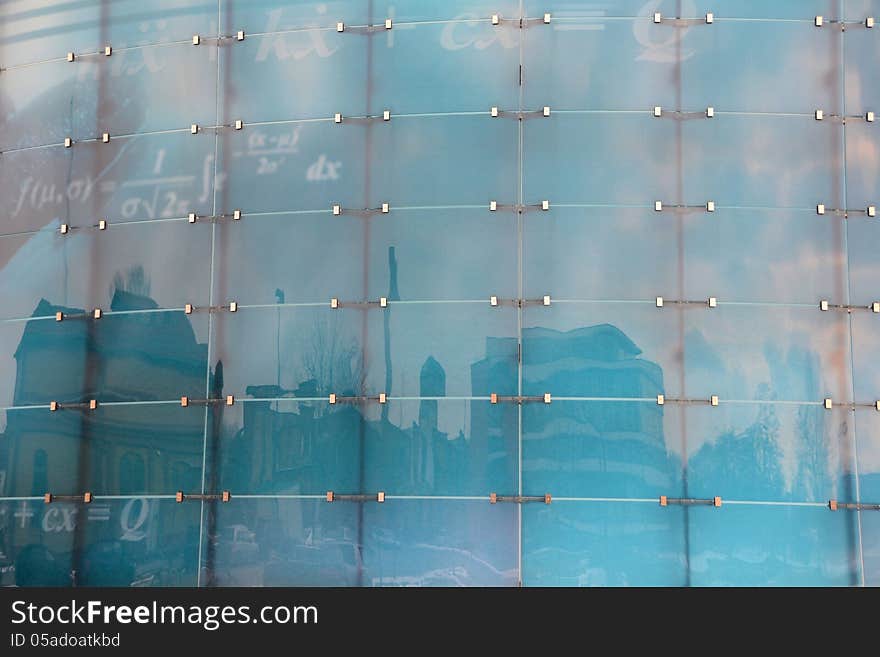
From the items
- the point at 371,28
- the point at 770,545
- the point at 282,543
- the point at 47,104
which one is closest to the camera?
the point at 770,545

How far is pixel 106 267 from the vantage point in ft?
55.7

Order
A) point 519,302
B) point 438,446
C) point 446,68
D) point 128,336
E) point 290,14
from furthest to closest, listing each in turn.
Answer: point 290,14 → point 128,336 → point 446,68 → point 519,302 → point 438,446

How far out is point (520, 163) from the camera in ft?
53.0

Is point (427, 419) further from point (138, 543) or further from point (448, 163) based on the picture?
point (138, 543)

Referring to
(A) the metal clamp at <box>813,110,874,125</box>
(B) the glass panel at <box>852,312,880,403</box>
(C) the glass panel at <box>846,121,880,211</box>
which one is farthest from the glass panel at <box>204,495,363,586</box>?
(A) the metal clamp at <box>813,110,874,125</box>

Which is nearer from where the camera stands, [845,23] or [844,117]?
[844,117]

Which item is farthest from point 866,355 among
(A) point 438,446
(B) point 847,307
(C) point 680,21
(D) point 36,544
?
(D) point 36,544

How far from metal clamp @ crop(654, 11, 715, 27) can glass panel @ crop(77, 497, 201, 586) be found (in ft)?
32.9

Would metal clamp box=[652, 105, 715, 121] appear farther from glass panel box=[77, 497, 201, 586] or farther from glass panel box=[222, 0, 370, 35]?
glass panel box=[77, 497, 201, 586]

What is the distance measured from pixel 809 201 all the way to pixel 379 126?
6.51m

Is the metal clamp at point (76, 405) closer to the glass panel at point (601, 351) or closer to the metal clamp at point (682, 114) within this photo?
the glass panel at point (601, 351)

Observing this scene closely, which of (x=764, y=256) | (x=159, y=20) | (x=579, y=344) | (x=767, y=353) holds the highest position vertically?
(x=159, y=20)

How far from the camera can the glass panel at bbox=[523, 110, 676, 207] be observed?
52.5ft

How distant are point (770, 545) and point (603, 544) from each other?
91.4 inches
